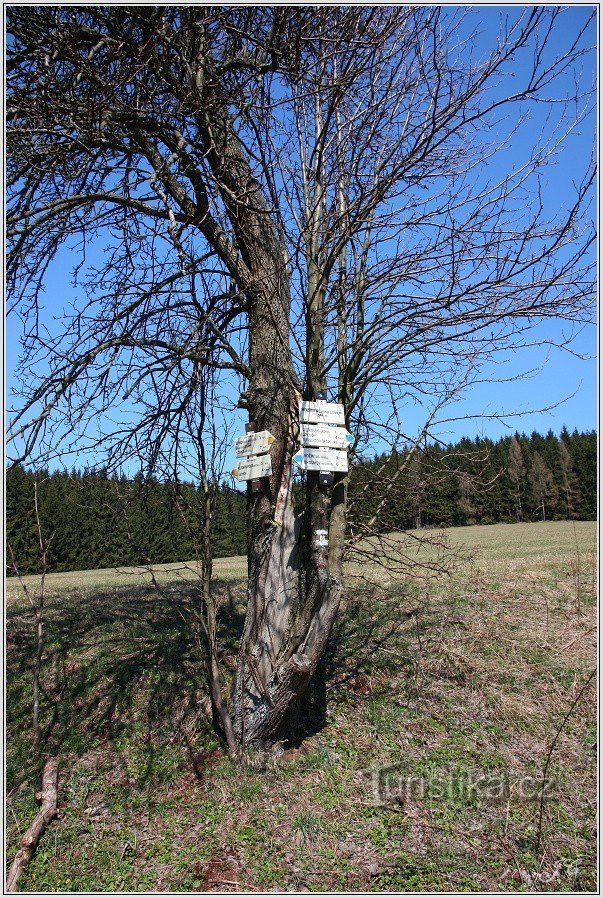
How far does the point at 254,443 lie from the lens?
4203mm

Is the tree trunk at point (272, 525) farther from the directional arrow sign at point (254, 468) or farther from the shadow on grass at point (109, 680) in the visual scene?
the shadow on grass at point (109, 680)

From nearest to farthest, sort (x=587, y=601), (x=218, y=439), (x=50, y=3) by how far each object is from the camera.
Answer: (x=50, y=3) < (x=218, y=439) < (x=587, y=601)

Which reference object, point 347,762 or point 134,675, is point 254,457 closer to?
point 347,762

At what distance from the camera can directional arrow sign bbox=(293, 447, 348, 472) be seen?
401 centimetres

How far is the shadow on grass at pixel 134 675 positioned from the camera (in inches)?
180

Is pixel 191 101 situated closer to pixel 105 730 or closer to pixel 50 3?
pixel 50 3

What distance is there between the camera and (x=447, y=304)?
4.52 meters

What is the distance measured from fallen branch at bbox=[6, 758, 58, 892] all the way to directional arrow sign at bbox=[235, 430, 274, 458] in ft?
8.93

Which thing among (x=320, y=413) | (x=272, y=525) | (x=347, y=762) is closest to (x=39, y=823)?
(x=347, y=762)

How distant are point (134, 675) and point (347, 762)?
7.07 feet

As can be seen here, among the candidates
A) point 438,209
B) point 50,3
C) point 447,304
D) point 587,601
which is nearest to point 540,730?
point 587,601

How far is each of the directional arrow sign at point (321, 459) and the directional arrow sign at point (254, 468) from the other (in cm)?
21

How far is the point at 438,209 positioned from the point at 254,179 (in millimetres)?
1470

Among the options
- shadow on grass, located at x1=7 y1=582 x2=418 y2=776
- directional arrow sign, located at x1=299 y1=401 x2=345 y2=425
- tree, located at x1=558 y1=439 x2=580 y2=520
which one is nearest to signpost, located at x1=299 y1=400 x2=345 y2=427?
directional arrow sign, located at x1=299 y1=401 x2=345 y2=425
